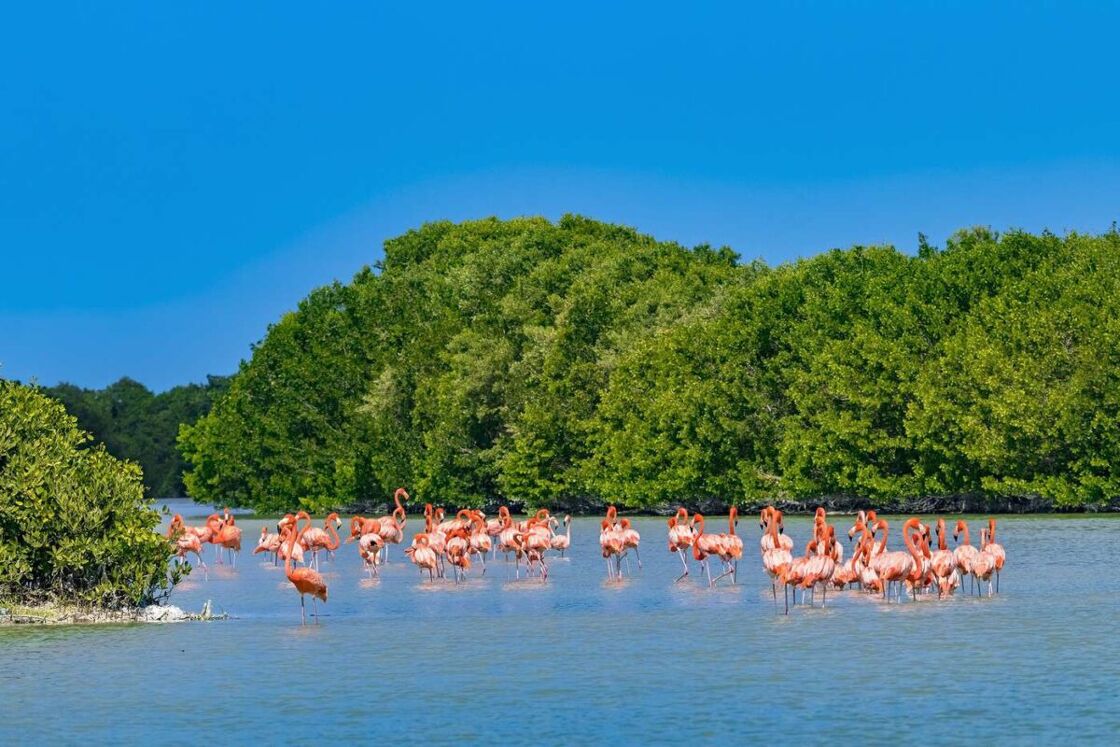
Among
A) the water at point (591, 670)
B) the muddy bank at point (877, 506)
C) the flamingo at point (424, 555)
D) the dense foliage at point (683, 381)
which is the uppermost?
the dense foliage at point (683, 381)

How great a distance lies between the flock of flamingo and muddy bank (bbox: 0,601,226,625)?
6.33 feet

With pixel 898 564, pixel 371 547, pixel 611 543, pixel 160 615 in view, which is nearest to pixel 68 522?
pixel 160 615

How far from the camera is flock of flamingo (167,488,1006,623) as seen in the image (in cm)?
3228

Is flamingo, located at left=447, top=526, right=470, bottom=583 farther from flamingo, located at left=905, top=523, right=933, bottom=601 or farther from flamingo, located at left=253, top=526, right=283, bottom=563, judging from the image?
flamingo, located at left=905, top=523, right=933, bottom=601

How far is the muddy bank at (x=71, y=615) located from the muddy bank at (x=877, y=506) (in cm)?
4589

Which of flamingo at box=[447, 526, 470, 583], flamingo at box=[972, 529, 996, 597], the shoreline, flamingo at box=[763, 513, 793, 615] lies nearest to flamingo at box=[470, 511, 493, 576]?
flamingo at box=[447, 526, 470, 583]

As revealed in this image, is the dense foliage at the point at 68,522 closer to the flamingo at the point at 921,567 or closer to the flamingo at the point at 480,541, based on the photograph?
the flamingo at the point at 480,541

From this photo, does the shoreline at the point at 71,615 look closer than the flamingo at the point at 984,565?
Yes

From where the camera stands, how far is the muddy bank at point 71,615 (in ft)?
98.5

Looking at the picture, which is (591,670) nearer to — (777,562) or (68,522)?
(777,562)

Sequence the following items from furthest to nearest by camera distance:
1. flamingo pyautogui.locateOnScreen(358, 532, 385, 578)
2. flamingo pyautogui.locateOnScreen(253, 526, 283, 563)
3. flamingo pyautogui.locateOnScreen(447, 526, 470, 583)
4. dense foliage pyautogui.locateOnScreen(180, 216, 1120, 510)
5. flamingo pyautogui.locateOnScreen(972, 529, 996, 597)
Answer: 1. dense foliage pyautogui.locateOnScreen(180, 216, 1120, 510)
2. flamingo pyautogui.locateOnScreen(253, 526, 283, 563)
3. flamingo pyautogui.locateOnScreen(358, 532, 385, 578)
4. flamingo pyautogui.locateOnScreen(447, 526, 470, 583)
5. flamingo pyautogui.locateOnScreen(972, 529, 996, 597)

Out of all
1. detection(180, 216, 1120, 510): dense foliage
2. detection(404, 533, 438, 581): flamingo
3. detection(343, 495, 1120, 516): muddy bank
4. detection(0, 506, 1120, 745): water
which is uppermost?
detection(180, 216, 1120, 510): dense foliage

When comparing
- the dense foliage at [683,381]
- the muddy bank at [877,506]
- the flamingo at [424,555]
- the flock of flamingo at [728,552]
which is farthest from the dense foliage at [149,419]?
the flamingo at [424,555]

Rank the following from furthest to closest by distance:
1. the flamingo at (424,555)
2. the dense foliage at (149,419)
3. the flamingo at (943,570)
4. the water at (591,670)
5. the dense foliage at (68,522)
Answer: the dense foliage at (149,419) → the flamingo at (424,555) → the flamingo at (943,570) → the dense foliage at (68,522) → the water at (591,670)
